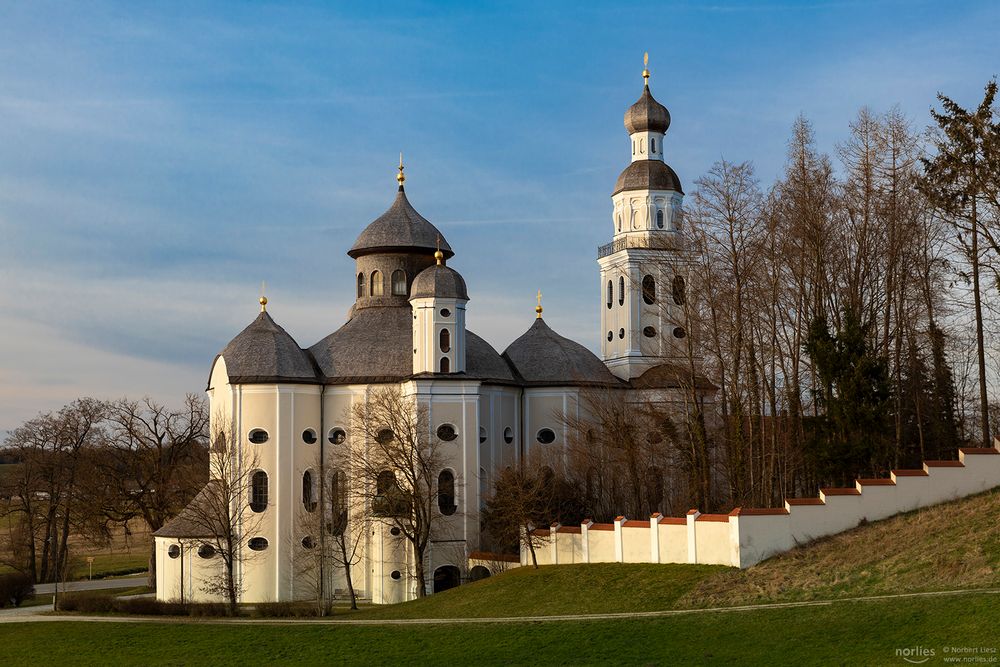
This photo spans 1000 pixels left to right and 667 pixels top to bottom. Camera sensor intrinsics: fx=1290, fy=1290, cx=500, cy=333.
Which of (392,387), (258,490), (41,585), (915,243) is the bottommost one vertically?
(41,585)

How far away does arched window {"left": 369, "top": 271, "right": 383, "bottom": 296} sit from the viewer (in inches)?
2279

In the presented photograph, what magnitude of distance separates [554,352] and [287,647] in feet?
87.0

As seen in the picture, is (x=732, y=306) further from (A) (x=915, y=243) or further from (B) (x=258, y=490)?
(B) (x=258, y=490)

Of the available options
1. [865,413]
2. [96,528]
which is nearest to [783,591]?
[865,413]

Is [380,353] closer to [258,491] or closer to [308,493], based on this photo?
[308,493]

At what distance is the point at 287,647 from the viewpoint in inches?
1283

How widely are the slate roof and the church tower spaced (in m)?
19.4

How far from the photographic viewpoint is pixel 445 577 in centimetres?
5122

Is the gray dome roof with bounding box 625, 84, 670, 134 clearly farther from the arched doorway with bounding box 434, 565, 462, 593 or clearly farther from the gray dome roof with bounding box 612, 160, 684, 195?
the arched doorway with bounding box 434, 565, 462, 593

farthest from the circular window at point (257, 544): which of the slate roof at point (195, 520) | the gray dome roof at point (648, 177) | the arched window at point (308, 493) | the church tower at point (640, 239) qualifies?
the gray dome roof at point (648, 177)

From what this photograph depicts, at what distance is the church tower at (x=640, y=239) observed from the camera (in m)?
58.4

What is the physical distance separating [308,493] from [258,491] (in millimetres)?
2060

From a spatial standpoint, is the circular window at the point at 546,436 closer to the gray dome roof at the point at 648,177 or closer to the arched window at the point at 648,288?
the arched window at the point at 648,288

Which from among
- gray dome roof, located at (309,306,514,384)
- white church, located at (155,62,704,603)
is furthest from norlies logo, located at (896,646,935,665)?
gray dome roof, located at (309,306,514,384)
